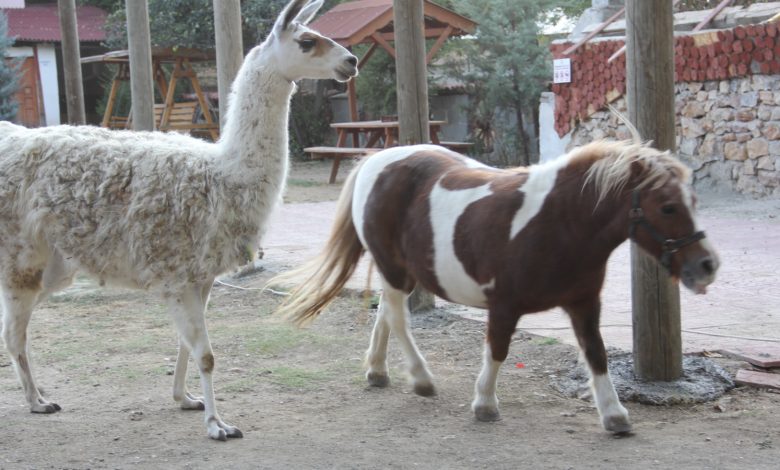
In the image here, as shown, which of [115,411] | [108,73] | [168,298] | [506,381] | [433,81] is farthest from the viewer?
[108,73]

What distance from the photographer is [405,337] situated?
16.6 ft

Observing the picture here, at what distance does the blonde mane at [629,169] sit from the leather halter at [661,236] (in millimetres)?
88

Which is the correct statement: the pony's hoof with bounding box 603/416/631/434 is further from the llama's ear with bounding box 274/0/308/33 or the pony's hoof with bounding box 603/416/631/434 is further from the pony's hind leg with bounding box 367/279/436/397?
the llama's ear with bounding box 274/0/308/33

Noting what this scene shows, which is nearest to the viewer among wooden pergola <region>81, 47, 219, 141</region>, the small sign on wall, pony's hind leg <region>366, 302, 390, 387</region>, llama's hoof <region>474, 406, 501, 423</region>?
llama's hoof <region>474, 406, 501, 423</region>

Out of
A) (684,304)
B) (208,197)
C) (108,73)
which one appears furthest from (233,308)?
(108,73)

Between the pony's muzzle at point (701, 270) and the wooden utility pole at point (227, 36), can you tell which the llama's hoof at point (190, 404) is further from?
the wooden utility pole at point (227, 36)

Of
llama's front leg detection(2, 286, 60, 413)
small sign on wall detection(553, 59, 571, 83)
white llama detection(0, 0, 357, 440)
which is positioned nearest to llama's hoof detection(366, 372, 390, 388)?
white llama detection(0, 0, 357, 440)

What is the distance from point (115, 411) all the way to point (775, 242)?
7353 mm

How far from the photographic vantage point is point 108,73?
28672mm

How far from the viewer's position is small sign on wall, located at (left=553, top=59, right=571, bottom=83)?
15.4m

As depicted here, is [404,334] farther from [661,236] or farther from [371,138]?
[371,138]

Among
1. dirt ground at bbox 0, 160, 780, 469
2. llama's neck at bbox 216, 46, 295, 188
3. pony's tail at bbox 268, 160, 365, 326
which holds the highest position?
llama's neck at bbox 216, 46, 295, 188

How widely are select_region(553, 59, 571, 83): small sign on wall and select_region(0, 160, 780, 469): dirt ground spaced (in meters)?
9.61

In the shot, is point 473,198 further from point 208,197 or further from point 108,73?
point 108,73
